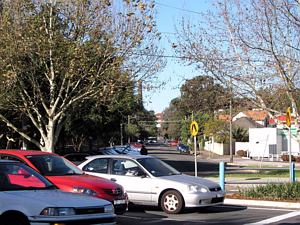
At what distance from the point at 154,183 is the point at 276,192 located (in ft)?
15.0

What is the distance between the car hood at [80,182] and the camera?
425 inches

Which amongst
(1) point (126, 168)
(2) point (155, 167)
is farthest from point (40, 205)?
(2) point (155, 167)

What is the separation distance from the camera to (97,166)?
1410cm

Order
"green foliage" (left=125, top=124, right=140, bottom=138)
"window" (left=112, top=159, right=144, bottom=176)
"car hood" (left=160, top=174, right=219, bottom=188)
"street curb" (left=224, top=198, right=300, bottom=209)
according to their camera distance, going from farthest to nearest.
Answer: "green foliage" (left=125, top=124, right=140, bottom=138)
"street curb" (left=224, top=198, right=300, bottom=209)
"window" (left=112, top=159, right=144, bottom=176)
"car hood" (left=160, top=174, right=219, bottom=188)

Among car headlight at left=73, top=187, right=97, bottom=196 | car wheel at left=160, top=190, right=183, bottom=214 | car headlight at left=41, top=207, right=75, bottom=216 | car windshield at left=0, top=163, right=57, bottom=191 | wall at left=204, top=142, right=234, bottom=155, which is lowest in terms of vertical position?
car wheel at left=160, top=190, right=183, bottom=214

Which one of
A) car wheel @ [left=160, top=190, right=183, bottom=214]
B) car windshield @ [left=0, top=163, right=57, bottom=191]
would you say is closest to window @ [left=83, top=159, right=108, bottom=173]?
car wheel @ [left=160, top=190, right=183, bottom=214]

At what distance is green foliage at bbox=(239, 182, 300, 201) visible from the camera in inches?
620

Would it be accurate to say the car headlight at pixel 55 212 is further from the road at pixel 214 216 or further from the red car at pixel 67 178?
the road at pixel 214 216

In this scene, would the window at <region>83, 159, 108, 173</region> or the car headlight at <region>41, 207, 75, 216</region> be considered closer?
the car headlight at <region>41, 207, 75, 216</region>

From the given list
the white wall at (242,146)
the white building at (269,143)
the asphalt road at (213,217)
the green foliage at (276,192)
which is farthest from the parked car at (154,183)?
the white wall at (242,146)

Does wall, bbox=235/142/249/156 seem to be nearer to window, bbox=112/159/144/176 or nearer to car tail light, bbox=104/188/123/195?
window, bbox=112/159/144/176

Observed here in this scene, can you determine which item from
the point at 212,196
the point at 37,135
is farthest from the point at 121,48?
the point at 37,135

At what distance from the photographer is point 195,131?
20969mm

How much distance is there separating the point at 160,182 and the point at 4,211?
20.8 feet
